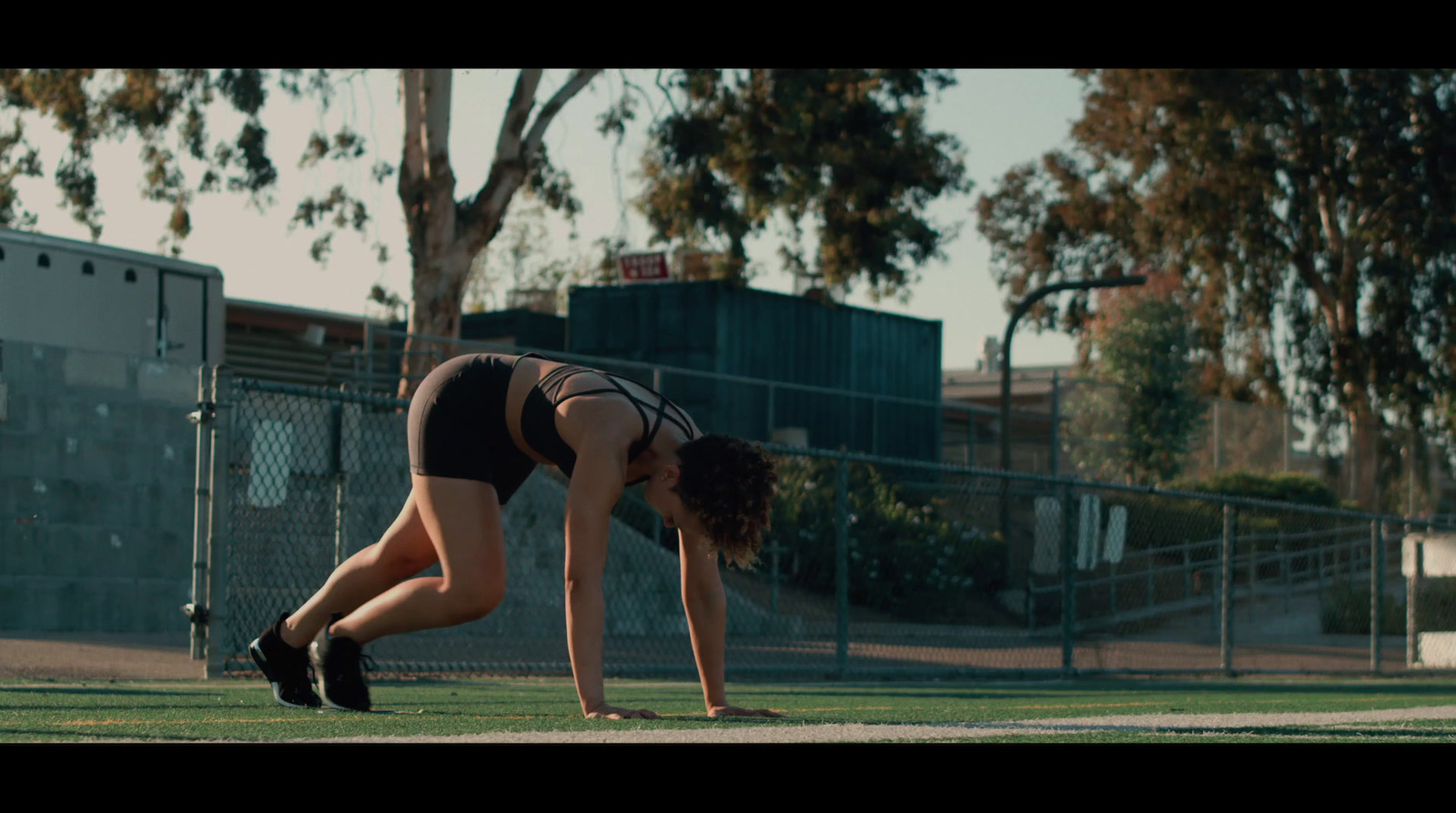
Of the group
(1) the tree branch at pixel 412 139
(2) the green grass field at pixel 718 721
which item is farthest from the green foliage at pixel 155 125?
(2) the green grass field at pixel 718 721

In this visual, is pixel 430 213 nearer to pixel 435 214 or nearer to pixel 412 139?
pixel 435 214

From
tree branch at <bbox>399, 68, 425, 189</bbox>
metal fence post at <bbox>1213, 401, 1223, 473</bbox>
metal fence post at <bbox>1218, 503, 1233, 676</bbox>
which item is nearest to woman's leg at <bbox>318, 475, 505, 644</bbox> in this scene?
metal fence post at <bbox>1218, 503, 1233, 676</bbox>

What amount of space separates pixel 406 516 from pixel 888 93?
61.5 feet

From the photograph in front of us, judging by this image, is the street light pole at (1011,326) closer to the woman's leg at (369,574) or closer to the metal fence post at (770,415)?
the metal fence post at (770,415)

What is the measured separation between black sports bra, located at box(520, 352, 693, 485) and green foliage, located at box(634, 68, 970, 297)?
56.9 feet

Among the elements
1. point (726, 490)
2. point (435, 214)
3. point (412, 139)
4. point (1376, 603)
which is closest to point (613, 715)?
point (726, 490)

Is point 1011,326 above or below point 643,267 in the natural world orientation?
below

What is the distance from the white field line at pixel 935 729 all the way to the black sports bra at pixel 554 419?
824mm

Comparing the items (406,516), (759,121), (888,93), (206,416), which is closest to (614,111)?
(759,121)

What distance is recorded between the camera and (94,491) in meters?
14.6

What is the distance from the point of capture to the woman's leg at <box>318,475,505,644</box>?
499cm

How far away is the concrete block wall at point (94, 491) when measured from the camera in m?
14.1

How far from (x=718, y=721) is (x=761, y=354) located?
71.3 ft

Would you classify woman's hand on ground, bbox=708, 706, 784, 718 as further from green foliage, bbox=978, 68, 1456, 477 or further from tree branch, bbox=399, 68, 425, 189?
green foliage, bbox=978, 68, 1456, 477
